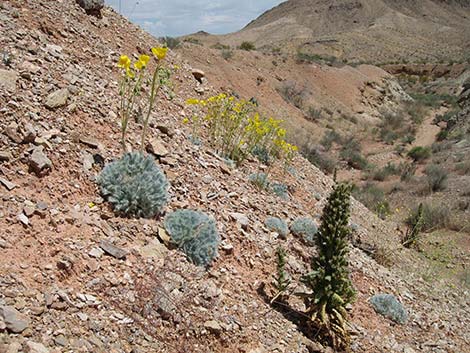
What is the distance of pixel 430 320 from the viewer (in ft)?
17.9

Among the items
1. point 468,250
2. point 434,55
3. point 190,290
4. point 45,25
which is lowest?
point 468,250

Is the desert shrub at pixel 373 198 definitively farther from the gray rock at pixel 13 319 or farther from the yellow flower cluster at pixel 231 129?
the gray rock at pixel 13 319

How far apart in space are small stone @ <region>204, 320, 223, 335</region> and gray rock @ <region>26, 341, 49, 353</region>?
4.43ft

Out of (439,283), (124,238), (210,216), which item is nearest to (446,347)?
(439,283)

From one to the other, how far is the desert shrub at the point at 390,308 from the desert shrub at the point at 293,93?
15645 mm

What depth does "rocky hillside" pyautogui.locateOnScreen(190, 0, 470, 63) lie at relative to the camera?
58.8m

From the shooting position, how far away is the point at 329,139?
60.2ft

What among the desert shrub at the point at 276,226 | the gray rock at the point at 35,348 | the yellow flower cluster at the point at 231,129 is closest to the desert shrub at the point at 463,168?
the yellow flower cluster at the point at 231,129

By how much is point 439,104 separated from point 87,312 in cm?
3250

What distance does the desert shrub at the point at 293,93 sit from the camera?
2034 cm

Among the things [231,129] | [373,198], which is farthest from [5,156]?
[373,198]

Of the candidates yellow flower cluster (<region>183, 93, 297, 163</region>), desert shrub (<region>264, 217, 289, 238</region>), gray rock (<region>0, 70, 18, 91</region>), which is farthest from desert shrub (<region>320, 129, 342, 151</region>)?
gray rock (<region>0, 70, 18, 91</region>)

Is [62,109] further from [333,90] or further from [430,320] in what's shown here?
[333,90]

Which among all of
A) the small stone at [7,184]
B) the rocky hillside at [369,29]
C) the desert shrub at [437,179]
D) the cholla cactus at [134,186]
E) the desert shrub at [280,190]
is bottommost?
the desert shrub at [437,179]
